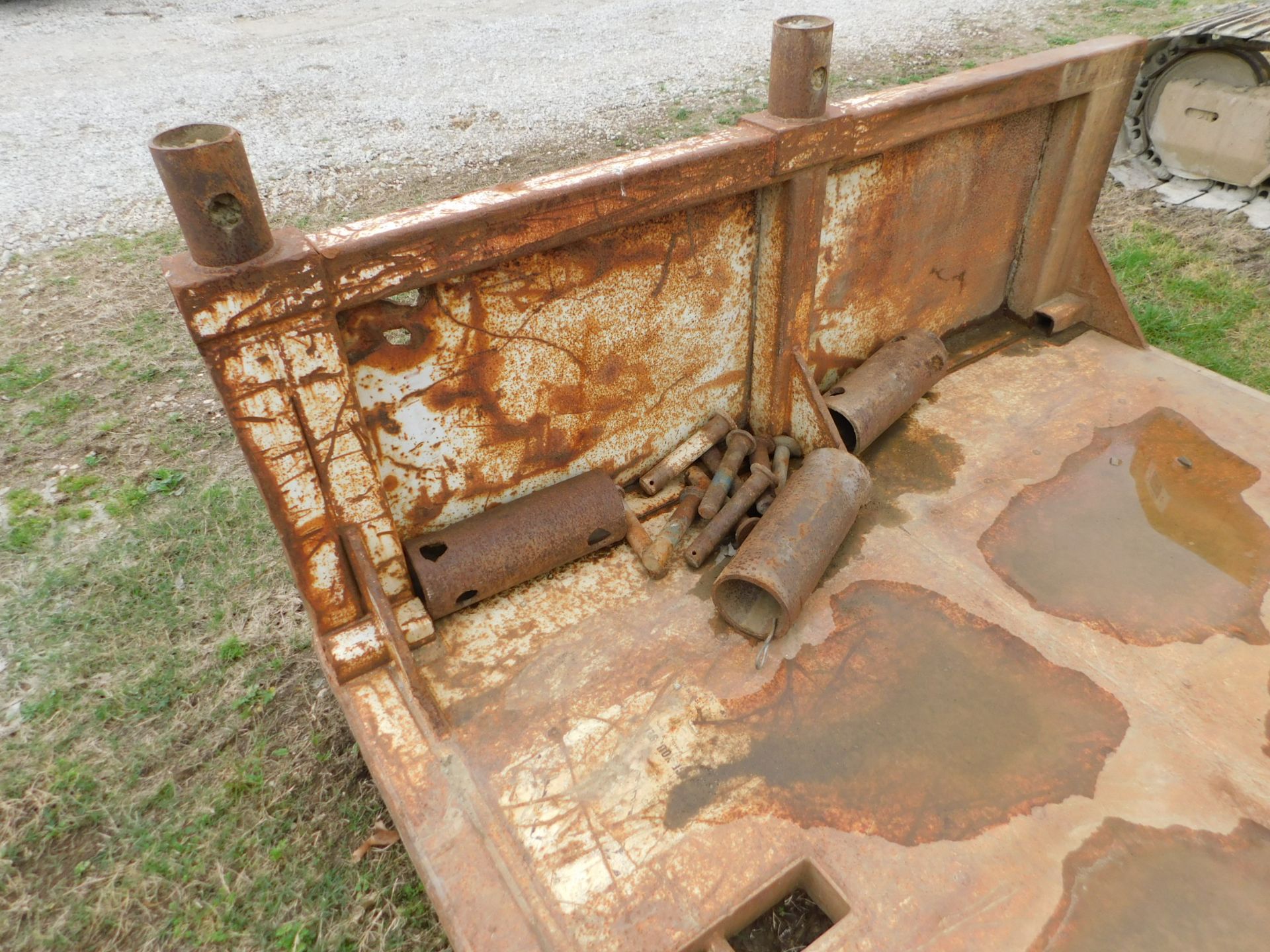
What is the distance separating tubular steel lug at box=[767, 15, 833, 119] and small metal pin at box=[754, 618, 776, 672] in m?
1.95

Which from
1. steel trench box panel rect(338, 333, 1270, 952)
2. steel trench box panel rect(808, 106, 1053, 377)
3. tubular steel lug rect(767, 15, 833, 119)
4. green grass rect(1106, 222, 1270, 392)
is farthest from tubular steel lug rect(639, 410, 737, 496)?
green grass rect(1106, 222, 1270, 392)

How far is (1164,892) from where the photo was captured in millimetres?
2363

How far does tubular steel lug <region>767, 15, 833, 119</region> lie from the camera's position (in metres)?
3.11

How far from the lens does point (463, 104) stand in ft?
31.9

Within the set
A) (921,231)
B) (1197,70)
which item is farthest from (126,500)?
(1197,70)

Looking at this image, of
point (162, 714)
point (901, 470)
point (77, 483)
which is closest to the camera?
point (162, 714)

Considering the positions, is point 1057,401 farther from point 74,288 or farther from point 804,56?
point 74,288

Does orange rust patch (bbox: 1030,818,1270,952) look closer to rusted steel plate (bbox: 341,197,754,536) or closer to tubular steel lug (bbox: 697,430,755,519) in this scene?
tubular steel lug (bbox: 697,430,755,519)

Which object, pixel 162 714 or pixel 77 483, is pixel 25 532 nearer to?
pixel 77 483

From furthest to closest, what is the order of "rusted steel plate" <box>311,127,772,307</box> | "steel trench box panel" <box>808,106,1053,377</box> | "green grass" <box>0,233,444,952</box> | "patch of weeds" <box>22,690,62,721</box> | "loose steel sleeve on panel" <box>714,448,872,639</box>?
"steel trench box panel" <box>808,106,1053,377</box> → "patch of weeds" <box>22,690,62,721</box> → "loose steel sleeve on panel" <box>714,448,872,639</box> → "green grass" <box>0,233,444,952</box> → "rusted steel plate" <box>311,127,772,307</box>

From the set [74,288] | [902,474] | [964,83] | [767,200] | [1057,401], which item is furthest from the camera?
[74,288]

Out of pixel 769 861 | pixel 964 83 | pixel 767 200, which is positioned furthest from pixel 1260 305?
pixel 769 861

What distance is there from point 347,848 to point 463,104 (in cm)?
878

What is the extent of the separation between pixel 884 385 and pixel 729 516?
1049mm
